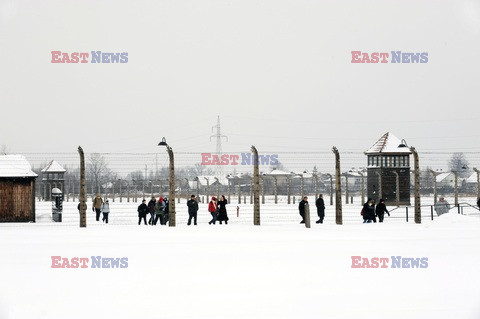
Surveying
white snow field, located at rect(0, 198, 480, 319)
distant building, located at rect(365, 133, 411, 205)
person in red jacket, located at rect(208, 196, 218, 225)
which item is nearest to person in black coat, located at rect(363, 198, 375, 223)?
person in red jacket, located at rect(208, 196, 218, 225)

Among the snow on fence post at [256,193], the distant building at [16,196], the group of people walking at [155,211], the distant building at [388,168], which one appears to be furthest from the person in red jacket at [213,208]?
the distant building at [388,168]

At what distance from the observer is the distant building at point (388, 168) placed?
2132 inches

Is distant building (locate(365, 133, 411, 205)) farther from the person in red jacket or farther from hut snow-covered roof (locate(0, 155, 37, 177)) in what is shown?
hut snow-covered roof (locate(0, 155, 37, 177))

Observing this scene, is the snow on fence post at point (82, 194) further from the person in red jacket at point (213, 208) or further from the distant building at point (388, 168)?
the distant building at point (388, 168)

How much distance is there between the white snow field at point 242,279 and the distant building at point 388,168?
33.8 metres

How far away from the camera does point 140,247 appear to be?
58.5 ft

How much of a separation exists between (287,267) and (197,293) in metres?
3.23

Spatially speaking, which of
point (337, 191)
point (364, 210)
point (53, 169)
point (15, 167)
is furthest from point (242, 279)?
point (53, 169)

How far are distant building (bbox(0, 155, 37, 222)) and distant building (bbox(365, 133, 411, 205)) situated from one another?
2866 cm

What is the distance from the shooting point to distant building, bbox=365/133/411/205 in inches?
2132

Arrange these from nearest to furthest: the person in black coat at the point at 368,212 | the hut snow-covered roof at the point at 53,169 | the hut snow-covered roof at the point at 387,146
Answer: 1. the person in black coat at the point at 368,212
2. the hut snow-covered roof at the point at 387,146
3. the hut snow-covered roof at the point at 53,169

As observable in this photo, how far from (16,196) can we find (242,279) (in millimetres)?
23162

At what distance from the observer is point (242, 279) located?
11875 mm

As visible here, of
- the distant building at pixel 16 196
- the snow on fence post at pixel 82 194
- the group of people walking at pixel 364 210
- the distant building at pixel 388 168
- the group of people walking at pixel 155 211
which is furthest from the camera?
the distant building at pixel 388 168
